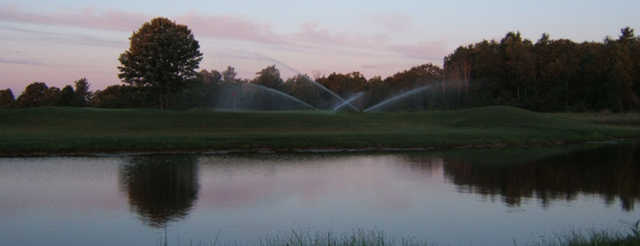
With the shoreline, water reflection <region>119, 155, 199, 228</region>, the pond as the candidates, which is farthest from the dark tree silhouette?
water reflection <region>119, 155, 199, 228</region>

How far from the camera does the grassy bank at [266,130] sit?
28359 millimetres

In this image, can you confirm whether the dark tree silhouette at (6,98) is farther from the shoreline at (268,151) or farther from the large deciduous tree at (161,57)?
the shoreline at (268,151)

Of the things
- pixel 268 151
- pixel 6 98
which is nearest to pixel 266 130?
pixel 268 151

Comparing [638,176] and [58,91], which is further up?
[58,91]

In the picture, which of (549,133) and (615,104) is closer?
(549,133)

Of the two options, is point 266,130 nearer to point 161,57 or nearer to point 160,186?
point 160,186

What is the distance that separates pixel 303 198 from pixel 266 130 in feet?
72.0

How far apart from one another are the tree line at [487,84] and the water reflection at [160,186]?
51124mm

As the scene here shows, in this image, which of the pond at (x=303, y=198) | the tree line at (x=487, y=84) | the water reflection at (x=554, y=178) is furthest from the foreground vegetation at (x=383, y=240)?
the tree line at (x=487, y=84)

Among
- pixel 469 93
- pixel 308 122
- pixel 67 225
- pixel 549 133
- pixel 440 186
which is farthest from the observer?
pixel 469 93

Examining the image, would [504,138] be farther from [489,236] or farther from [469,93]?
[469,93]

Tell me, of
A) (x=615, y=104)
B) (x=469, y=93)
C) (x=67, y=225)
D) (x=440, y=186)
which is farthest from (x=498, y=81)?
(x=67, y=225)

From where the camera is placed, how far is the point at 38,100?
10119cm

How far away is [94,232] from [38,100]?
101 metres
